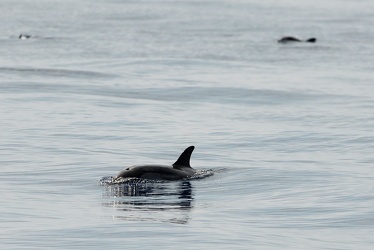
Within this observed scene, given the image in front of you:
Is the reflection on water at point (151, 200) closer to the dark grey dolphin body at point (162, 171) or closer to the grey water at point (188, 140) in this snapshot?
the grey water at point (188, 140)

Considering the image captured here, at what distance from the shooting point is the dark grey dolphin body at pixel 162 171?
21641 millimetres

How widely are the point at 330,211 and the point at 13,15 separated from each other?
233 feet

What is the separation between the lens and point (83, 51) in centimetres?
5628

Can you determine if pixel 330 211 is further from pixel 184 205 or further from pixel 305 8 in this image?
pixel 305 8

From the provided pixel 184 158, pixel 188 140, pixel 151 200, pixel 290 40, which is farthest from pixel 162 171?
pixel 290 40

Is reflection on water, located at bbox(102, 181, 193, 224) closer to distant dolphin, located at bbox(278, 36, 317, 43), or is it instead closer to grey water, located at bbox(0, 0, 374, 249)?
grey water, located at bbox(0, 0, 374, 249)

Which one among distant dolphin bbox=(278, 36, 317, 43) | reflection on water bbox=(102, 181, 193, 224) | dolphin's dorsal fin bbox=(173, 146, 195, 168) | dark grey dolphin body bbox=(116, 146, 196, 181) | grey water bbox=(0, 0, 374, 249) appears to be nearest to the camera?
grey water bbox=(0, 0, 374, 249)

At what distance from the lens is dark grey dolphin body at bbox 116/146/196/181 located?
21.6 meters

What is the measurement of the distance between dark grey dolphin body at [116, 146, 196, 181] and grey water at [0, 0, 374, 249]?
0.88 feet

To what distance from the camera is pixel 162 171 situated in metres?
21.9

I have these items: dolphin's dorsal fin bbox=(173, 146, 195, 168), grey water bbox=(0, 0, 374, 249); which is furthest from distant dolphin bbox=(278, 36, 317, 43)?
dolphin's dorsal fin bbox=(173, 146, 195, 168)

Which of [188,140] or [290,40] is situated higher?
[290,40]

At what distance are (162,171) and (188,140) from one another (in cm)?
612

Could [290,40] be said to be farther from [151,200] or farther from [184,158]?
[151,200]
